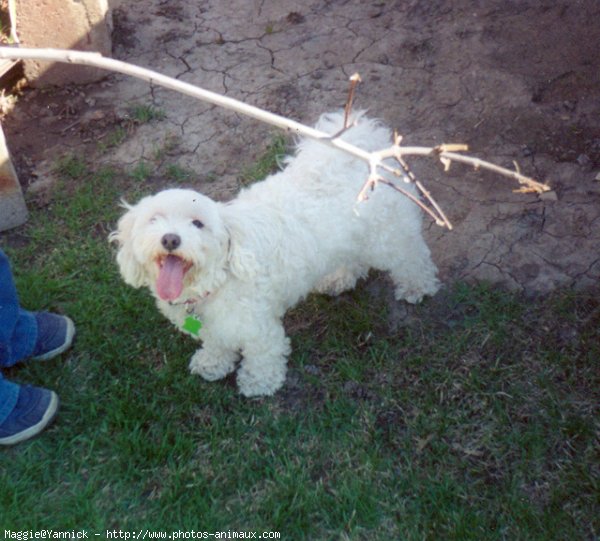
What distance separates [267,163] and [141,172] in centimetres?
76

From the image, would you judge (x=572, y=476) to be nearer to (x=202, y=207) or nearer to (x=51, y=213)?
(x=202, y=207)

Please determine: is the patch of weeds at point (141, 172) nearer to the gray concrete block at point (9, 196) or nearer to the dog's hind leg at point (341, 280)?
the gray concrete block at point (9, 196)

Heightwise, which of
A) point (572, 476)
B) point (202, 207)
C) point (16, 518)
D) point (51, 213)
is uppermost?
point (202, 207)

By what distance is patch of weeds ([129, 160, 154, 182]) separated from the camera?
156 inches

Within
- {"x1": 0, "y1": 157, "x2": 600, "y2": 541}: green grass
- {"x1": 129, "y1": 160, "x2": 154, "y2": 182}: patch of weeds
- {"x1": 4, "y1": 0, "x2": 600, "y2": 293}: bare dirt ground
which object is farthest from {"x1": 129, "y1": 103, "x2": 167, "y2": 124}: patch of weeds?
{"x1": 0, "y1": 157, "x2": 600, "y2": 541}: green grass

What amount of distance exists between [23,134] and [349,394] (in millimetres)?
2746

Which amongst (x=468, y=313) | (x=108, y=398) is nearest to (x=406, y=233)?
(x=468, y=313)

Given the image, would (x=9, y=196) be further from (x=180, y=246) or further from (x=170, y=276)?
(x=180, y=246)

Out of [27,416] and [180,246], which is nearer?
[180,246]

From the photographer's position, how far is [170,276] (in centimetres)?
243

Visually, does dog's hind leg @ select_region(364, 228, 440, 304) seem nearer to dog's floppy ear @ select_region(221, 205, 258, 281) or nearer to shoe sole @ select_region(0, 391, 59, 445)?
dog's floppy ear @ select_region(221, 205, 258, 281)

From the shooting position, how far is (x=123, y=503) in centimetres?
272

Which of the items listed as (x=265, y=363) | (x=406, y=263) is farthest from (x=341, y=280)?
(x=265, y=363)

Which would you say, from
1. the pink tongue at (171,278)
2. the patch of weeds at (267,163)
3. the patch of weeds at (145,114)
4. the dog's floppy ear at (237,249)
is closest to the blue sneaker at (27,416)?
the pink tongue at (171,278)
